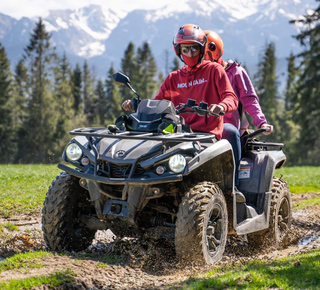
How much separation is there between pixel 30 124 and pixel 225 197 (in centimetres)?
4899

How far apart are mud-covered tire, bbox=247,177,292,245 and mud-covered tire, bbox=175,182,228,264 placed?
172cm

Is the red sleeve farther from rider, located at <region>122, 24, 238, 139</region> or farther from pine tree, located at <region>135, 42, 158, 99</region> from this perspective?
pine tree, located at <region>135, 42, 158, 99</region>

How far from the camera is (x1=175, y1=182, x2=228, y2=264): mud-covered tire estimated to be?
459 centimetres

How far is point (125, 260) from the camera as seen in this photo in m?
5.13

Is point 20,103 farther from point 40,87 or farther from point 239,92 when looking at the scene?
point 239,92

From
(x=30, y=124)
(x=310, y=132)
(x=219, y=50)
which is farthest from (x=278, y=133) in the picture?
(x=219, y=50)

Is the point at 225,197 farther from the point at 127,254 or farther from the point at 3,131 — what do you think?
the point at 3,131

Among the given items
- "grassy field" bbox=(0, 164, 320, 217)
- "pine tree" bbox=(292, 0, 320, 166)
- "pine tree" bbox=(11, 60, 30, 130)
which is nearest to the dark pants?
"grassy field" bbox=(0, 164, 320, 217)

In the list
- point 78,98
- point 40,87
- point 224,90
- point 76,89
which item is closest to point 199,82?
point 224,90

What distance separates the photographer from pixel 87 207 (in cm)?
550

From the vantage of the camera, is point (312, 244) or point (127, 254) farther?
point (312, 244)

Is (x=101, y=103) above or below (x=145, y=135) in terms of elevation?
above

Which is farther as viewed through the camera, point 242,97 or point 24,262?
point 242,97

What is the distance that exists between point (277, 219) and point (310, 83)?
→ 2943 cm
